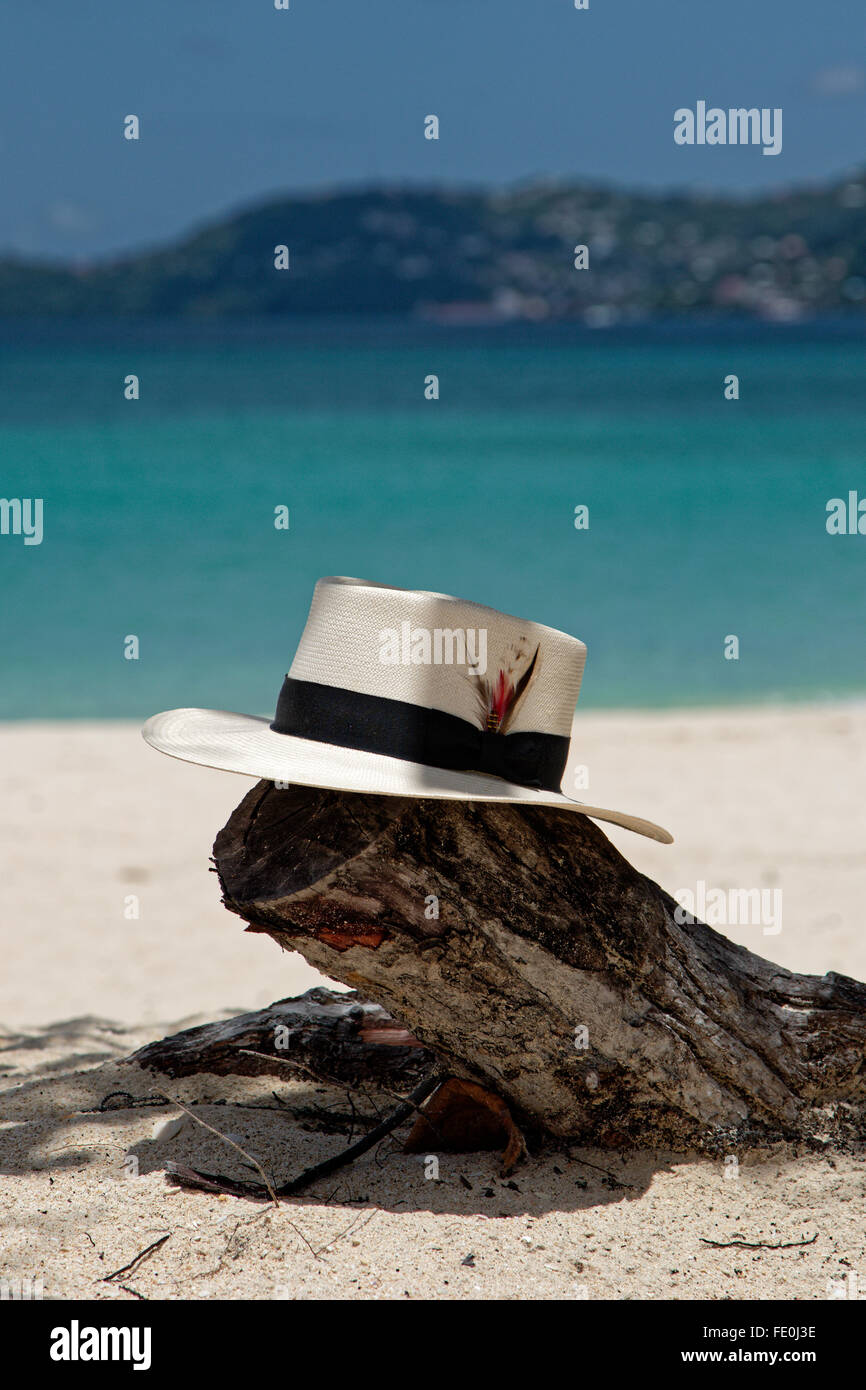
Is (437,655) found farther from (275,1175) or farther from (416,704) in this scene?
(275,1175)

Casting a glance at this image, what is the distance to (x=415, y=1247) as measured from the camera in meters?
2.77

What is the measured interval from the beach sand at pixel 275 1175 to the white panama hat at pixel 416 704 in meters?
0.94

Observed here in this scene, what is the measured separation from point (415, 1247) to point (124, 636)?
1328 centimetres

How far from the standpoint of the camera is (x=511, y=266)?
321 feet

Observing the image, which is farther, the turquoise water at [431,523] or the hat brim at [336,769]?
the turquoise water at [431,523]

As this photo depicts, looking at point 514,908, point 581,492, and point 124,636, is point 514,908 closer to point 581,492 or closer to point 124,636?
point 124,636

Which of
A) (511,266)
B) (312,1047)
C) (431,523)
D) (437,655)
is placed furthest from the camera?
(511,266)

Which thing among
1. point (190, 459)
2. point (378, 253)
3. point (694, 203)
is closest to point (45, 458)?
point (190, 459)

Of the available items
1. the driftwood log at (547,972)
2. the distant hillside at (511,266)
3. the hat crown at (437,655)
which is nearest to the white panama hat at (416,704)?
the hat crown at (437,655)

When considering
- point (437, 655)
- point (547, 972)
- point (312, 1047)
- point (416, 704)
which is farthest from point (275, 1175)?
point (437, 655)

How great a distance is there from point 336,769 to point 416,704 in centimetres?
24

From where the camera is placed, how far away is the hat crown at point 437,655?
287cm

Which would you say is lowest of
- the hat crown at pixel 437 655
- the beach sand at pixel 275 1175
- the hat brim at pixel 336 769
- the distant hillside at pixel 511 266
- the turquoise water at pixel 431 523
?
the beach sand at pixel 275 1175

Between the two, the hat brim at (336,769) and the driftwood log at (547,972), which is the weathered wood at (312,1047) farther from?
the hat brim at (336,769)
